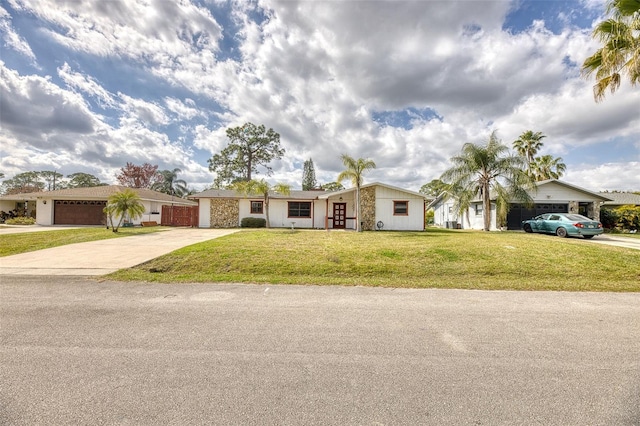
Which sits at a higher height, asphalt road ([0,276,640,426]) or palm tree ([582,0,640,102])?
palm tree ([582,0,640,102])

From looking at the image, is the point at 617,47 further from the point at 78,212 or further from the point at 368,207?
the point at 78,212

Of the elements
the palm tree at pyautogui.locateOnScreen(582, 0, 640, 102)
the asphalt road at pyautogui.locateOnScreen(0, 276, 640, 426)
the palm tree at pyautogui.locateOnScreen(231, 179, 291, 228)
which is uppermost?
the palm tree at pyautogui.locateOnScreen(582, 0, 640, 102)

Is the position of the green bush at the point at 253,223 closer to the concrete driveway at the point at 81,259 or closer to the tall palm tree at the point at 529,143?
the concrete driveway at the point at 81,259

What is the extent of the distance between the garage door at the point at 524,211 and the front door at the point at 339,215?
13.0 meters

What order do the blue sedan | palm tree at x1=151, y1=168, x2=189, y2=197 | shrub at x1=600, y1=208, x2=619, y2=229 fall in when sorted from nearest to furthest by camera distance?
the blue sedan < shrub at x1=600, y1=208, x2=619, y2=229 < palm tree at x1=151, y1=168, x2=189, y2=197

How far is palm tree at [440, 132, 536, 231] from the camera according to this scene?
19812 mm

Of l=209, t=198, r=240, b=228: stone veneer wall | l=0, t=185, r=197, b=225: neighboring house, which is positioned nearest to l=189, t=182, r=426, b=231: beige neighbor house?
l=209, t=198, r=240, b=228: stone veneer wall

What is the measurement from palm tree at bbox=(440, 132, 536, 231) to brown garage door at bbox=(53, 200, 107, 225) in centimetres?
2899

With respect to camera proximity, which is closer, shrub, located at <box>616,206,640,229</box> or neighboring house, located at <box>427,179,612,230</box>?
shrub, located at <box>616,206,640,229</box>

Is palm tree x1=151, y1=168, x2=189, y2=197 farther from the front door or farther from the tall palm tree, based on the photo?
the tall palm tree

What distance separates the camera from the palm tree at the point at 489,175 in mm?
19812

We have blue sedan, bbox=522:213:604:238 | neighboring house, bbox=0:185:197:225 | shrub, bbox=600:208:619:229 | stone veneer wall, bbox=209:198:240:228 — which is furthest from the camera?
neighboring house, bbox=0:185:197:225

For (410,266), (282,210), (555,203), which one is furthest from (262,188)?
(555,203)

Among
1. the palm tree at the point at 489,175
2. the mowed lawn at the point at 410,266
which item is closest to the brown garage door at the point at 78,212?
the mowed lawn at the point at 410,266
